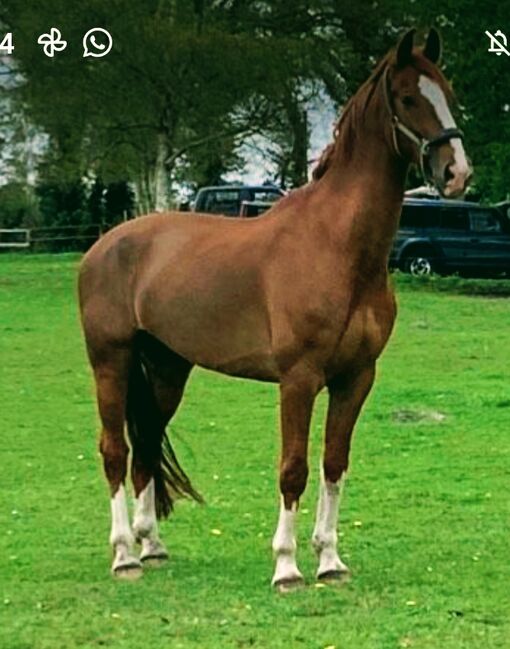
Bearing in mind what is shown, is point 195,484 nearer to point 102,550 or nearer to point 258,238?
point 102,550

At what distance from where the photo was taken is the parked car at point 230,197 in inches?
1715

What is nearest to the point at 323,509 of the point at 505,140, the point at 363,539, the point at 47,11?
the point at 363,539

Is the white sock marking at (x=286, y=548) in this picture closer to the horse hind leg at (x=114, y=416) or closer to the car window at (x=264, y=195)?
the horse hind leg at (x=114, y=416)

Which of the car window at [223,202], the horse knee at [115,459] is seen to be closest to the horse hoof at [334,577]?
the horse knee at [115,459]

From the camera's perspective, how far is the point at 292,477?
723 cm

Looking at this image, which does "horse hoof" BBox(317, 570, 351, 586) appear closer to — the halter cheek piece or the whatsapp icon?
the halter cheek piece

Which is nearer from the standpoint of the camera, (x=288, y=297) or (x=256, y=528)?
(x=288, y=297)

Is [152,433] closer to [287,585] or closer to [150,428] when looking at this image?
[150,428]

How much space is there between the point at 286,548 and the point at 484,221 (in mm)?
29453

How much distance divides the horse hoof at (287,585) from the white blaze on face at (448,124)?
183 cm

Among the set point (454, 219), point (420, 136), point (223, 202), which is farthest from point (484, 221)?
point (420, 136)

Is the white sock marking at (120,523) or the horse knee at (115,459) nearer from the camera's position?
the white sock marking at (120,523)

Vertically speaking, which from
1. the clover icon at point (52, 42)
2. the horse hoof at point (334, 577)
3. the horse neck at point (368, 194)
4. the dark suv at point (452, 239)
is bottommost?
the dark suv at point (452, 239)

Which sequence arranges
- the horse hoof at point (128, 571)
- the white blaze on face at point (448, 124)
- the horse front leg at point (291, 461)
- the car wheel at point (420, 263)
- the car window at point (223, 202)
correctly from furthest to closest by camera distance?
1. the car window at point (223, 202)
2. the car wheel at point (420, 263)
3. the horse hoof at point (128, 571)
4. the horse front leg at point (291, 461)
5. the white blaze on face at point (448, 124)
